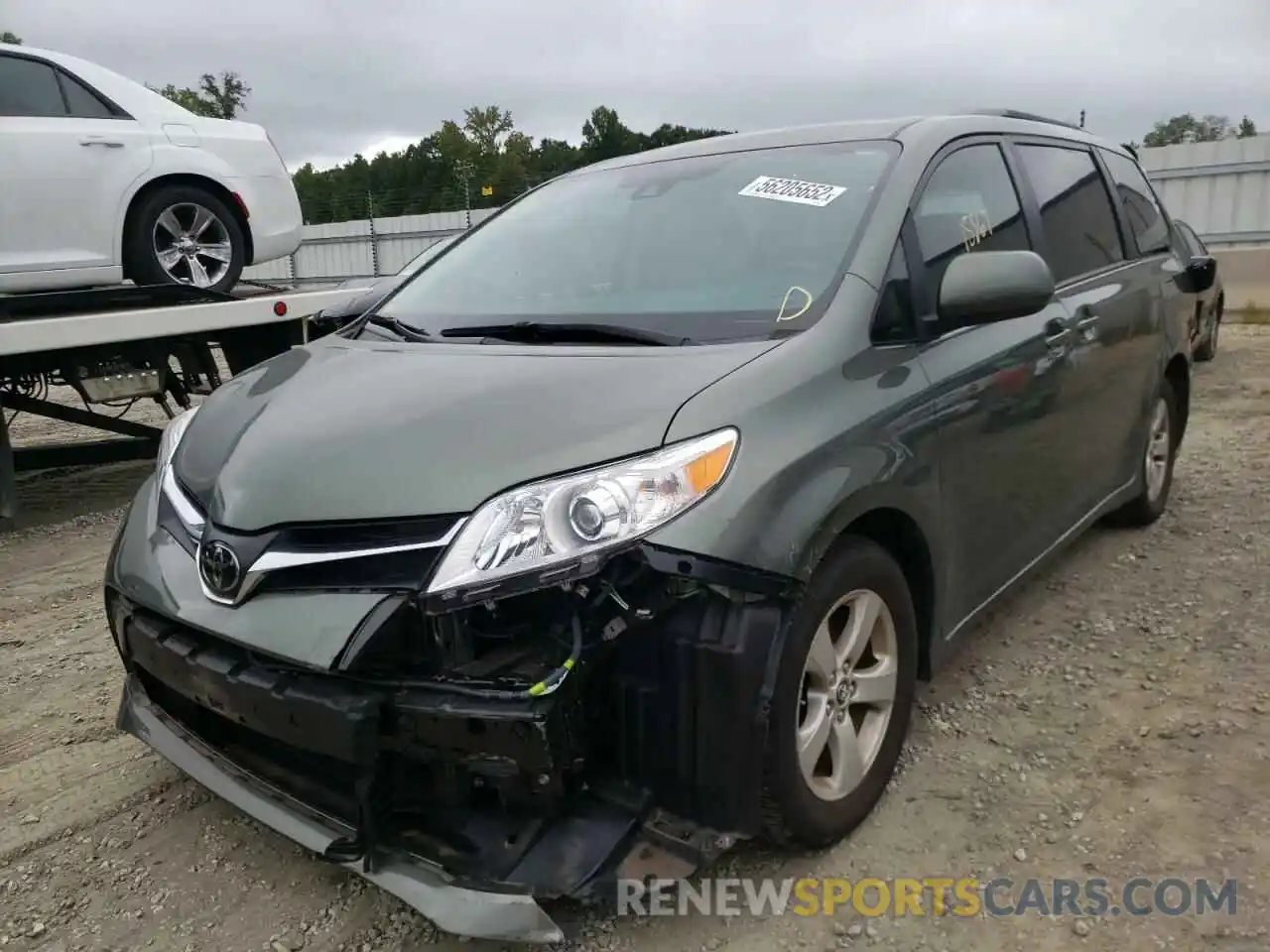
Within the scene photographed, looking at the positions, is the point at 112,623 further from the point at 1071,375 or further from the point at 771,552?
the point at 1071,375

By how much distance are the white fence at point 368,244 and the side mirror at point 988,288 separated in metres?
17.3

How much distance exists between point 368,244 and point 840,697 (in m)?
19.8

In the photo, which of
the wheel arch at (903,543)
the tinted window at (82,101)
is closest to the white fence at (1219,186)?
the tinted window at (82,101)

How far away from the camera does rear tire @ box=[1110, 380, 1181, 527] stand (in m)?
4.24

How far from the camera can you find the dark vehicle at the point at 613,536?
1858 millimetres

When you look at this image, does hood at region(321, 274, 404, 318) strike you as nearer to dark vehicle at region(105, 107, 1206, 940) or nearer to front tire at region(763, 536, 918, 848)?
dark vehicle at region(105, 107, 1206, 940)

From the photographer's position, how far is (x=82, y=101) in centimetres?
571

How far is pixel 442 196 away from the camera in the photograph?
20.1m

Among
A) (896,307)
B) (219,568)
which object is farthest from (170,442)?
(896,307)

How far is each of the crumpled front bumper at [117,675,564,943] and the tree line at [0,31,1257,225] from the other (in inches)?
638

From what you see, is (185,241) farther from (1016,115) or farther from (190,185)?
(1016,115)

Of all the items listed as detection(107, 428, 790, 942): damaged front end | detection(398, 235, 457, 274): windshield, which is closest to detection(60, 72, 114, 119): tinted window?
detection(398, 235, 457, 274): windshield

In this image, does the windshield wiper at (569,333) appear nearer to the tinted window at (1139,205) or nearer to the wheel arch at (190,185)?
the tinted window at (1139,205)

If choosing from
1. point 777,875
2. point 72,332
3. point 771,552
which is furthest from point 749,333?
point 72,332
